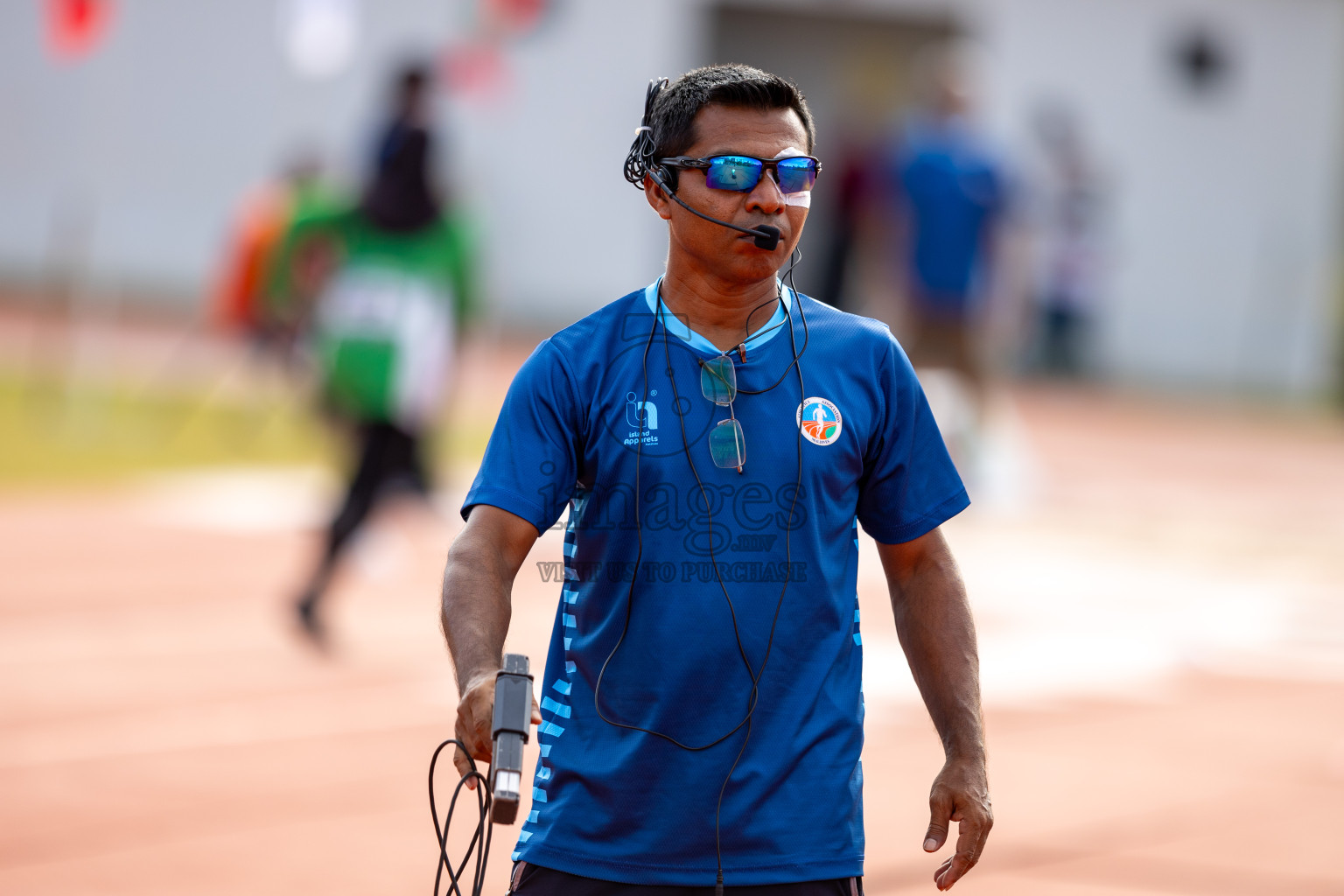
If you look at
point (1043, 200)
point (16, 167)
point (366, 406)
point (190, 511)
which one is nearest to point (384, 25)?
point (16, 167)

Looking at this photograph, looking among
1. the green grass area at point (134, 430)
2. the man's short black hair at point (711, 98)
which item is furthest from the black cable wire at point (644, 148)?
the green grass area at point (134, 430)

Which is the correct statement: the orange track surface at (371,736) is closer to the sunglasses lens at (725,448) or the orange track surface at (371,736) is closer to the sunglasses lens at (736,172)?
the sunglasses lens at (725,448)

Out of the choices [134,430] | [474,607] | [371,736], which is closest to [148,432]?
[134,430]

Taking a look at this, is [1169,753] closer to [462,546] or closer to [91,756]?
[91,756]

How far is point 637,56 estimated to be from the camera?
26.4m

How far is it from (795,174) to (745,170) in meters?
0.09

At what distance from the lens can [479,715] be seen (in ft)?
9.60

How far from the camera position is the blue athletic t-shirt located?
10.5 feet

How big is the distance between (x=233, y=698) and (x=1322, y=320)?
25061 mm

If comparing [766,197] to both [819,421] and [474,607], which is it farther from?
[474,607]

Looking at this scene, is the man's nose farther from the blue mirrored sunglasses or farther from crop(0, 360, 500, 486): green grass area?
crop(0, 360, 500, 486): green grass area

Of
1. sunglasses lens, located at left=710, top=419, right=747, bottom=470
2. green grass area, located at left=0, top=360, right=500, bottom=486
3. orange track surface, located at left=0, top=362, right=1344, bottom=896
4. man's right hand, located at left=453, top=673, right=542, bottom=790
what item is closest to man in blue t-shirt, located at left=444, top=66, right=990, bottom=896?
sunglasses lens, located at left=710, top=419, right=747, bottom=470

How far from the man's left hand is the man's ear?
1056 mm

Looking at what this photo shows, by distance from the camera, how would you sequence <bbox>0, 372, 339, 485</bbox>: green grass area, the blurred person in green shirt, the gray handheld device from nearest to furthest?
1. the gray handheld device
2. the blurred person in green shirt
3. <bbox>0, 372, 339, 485</bbox>: green grass area
